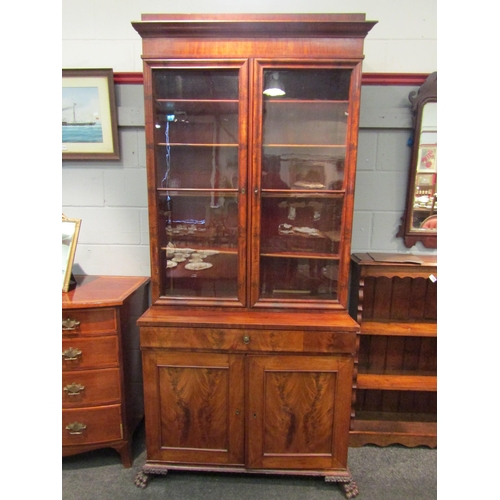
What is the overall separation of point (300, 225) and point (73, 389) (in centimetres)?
138

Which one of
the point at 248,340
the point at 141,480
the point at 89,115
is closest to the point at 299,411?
the point at 248,340

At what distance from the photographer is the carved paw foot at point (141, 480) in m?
1.49

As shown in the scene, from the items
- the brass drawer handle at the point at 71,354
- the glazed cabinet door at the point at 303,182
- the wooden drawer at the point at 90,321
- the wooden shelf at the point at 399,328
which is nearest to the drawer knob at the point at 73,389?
the brass drawer handle at the point at 71,354

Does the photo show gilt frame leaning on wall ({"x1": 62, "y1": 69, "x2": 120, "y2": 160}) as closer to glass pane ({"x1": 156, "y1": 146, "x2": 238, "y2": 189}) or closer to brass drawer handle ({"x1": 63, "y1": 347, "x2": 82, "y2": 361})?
glass pane ({"x1": 156, "y1": 146, "x2": 238, "y2": 189})

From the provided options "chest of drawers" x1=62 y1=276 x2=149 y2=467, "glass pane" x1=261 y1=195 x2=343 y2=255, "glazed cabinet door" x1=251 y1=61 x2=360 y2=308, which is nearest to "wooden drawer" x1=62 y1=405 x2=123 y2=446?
"chest of drawers" x1=62 y1=276 x2=149 y2=467

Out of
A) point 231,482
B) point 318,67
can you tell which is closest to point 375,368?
point 231,482

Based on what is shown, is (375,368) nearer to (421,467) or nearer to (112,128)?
(421,467)

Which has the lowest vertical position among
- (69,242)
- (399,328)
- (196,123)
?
(399,328)

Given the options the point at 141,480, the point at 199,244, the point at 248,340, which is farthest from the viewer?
the point at 199,244

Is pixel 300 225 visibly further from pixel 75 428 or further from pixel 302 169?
pixel 75 428

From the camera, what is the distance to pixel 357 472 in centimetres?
159

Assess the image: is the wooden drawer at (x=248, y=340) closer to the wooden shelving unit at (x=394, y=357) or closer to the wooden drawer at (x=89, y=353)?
the wooden drawer at (x=89, y=353)

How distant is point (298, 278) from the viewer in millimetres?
1594

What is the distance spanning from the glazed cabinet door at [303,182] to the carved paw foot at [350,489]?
839 mm
